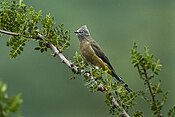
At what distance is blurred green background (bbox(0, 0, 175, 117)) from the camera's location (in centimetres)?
166

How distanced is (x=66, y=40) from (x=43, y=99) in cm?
121

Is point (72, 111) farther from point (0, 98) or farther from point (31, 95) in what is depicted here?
point (0, 98)

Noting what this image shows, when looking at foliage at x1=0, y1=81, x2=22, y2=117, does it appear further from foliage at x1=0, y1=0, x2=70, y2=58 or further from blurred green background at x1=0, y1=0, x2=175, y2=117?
blurred green background at x1=0, y1=0, x2=175, y2=117

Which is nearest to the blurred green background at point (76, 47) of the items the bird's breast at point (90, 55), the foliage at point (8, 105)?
the bird's breast at point (90, 55)

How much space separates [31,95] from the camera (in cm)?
164

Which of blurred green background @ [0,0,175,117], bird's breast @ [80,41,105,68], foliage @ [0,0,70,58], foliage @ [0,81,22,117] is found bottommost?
foliage @ [0,81,22,117]

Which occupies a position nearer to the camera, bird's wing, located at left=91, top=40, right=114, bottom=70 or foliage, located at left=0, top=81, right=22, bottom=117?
foliage, located at left=0, top=81, right=22, bottom=117

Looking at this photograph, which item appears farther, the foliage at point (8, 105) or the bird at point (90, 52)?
the bird at point (90, 52)

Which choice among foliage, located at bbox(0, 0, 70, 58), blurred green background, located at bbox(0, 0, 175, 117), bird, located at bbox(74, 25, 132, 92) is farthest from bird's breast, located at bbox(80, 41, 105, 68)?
foliage, located at bbox(0, 0, 70, 58)

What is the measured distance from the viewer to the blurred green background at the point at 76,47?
65.4 inches

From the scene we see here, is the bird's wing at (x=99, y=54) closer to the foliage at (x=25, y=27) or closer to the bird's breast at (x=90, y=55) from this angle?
the bird's breast at (x=90, y=55)

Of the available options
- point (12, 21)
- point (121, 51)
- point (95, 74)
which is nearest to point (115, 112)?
point (95, 74)

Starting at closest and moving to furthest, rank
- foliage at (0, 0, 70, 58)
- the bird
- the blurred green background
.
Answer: foliage at (0, 0, 70, 58) → the bird → the blurred green background

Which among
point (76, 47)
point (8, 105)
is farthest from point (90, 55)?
point (8, 105)
